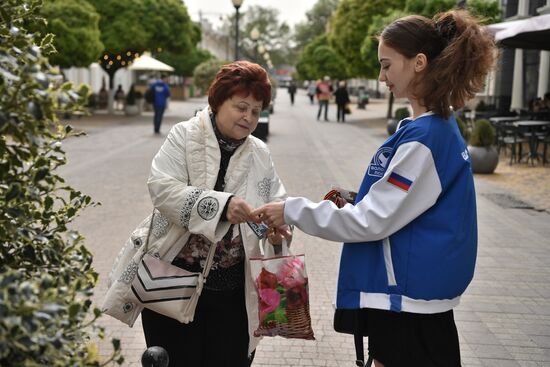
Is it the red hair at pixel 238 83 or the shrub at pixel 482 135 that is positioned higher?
the red hair at pixel 238 83

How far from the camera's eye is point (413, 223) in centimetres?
211

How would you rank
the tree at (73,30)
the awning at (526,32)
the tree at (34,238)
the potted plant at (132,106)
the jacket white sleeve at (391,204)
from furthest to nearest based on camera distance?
the potted plant at (132,106) < the tree at (73,30) < the awning at (526,32) < the jacket white sleeve at (391,204) < the tree at (34,238)

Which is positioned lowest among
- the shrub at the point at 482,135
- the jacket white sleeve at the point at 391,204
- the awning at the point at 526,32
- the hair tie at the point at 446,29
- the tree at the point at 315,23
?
the shrub at the point at 482,135

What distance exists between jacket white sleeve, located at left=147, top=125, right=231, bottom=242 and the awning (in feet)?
35.3

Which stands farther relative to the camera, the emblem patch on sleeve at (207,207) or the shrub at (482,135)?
the shrub at (482,135)

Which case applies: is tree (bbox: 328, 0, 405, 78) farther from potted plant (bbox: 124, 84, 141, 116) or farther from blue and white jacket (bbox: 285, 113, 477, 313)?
blue and white jacket (bbox: 285, 113, 477, 313)

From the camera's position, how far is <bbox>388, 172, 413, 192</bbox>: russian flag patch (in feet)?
6.72

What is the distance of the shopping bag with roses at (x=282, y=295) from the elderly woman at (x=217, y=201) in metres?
0.20

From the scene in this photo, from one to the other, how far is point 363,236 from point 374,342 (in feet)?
1.41

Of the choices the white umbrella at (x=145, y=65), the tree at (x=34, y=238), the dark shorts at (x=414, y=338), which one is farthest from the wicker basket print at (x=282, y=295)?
the white umbrella at (x=145, y=65)

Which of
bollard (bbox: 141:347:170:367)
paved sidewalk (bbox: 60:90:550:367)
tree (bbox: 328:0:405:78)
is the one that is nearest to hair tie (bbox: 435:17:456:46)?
bollard (bbox: 141:347:170:367)

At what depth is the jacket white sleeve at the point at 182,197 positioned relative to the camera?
2.45 m

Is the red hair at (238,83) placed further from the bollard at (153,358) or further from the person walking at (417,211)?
the bollard at (153,358)

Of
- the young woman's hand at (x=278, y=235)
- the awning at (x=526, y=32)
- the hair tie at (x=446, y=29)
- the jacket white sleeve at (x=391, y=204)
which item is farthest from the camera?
the awning at (x=526, y=32)
